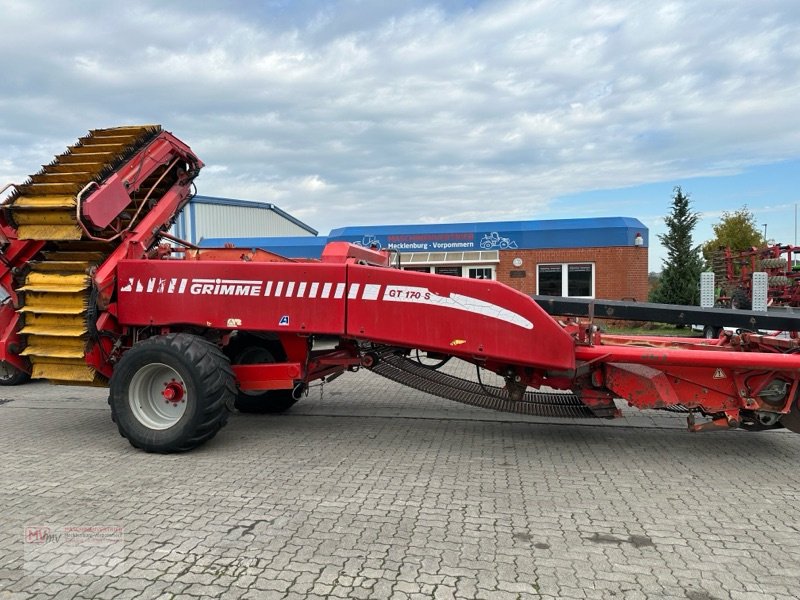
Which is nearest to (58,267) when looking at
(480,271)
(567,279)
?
(480,271)

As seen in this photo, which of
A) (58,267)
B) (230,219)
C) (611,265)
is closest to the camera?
(58,267)

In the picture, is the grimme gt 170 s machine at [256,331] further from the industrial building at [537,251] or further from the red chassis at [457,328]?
the industrial building at [537,251]

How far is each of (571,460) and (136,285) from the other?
4.48m

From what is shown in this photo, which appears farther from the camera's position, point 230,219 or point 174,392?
point 230,219

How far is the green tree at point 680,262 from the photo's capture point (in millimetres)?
19531

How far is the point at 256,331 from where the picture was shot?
5.77 metres

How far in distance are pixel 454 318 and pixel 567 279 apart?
15183 millimetres

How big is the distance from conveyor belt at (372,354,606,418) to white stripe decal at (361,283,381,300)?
37.3 inches

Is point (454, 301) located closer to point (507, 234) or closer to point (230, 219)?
point (507, 234)

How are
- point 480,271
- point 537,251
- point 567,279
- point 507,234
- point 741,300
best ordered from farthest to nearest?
point 480,271 → point 507,234 → point 537,251 → point 567,279 → point 741,300

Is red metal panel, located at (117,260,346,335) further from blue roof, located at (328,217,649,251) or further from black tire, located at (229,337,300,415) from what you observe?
blue roof, located at (328,217,649,251)

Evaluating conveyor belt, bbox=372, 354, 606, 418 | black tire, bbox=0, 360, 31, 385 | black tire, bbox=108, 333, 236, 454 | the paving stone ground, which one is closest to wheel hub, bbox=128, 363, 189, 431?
black tire, bbox=108, 333, 236, 454

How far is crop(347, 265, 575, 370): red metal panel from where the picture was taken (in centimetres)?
524

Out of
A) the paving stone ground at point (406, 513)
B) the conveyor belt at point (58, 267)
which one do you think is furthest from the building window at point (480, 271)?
the conveyor belt at point (58, 267)
